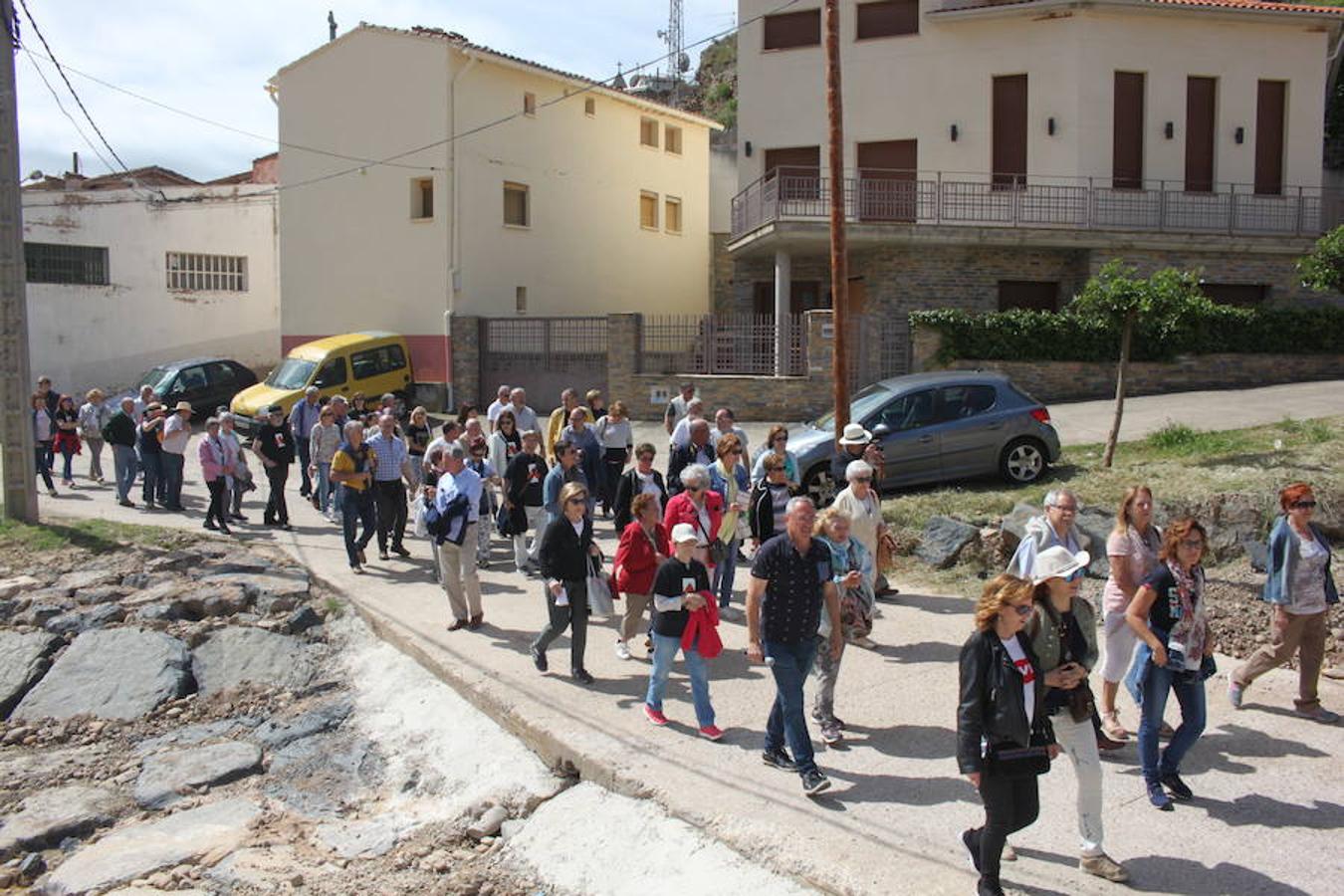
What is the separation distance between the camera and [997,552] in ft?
37.8

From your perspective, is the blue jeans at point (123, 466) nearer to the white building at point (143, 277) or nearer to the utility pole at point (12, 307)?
the utility pole at point (12, 307)

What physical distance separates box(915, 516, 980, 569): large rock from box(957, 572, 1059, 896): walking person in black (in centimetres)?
677

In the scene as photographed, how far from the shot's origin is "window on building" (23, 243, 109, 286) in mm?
29594

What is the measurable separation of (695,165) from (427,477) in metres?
24.6

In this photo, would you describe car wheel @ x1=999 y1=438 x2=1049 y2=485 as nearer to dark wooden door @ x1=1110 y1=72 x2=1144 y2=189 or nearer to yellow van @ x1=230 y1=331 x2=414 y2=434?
dark wooden door @ x1=1110 y1=72 x2=1144 y2=189

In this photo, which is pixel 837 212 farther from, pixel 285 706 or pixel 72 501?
pixel 72 501

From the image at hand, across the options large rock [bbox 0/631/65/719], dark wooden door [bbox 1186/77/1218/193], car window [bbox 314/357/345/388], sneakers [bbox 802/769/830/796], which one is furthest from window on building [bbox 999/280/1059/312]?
sneakers [bbox 802/769/830/796]

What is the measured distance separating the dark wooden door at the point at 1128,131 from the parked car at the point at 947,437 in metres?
12.7

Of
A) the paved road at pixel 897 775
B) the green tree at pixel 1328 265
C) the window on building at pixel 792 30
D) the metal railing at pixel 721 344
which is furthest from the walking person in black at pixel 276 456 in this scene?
the green tree at pixel 1328 265

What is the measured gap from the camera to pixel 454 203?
88.8ft

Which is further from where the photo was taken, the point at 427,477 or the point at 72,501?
the point at 72,501

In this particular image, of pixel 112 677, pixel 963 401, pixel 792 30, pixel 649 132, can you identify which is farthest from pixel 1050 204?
pixel 112 677

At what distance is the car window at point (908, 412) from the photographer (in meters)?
14.8

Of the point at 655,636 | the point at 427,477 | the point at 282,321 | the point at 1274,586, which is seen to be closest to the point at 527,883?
the point at 655,636
